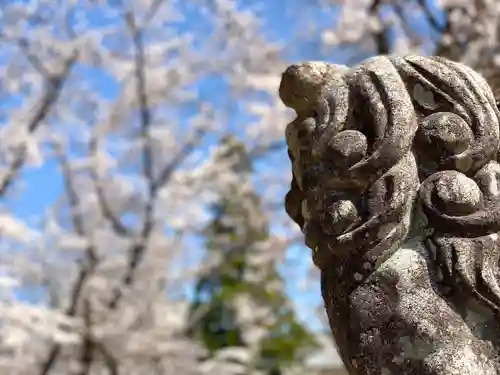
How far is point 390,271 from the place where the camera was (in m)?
0.91

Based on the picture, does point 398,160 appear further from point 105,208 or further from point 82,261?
point 105,208

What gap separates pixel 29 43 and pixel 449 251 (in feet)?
8.08

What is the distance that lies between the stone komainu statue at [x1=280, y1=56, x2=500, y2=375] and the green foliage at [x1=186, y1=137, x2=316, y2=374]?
12.1 ft

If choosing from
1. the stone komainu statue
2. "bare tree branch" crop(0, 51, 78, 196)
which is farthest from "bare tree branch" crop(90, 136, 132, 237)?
the stone komainu statue

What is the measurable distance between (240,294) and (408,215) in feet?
16.1

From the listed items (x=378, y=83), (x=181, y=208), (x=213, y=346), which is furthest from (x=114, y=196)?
(x=213, y=346)

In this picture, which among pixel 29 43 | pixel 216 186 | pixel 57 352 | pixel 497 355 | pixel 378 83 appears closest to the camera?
pixel 497 355

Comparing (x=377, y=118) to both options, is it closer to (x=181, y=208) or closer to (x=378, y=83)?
(x=378, y=83)

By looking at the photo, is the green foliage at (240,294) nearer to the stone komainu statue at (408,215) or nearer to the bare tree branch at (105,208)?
the bare tree branch at (105,208)

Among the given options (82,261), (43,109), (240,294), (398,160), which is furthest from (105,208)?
(240,294)

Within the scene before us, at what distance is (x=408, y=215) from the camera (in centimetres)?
94

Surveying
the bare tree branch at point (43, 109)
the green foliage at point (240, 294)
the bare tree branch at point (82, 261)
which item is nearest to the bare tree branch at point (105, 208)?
the bare tree branch at point (82, 261)

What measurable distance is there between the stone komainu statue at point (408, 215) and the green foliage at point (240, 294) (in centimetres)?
370

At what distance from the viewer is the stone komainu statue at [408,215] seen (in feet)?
2.90
